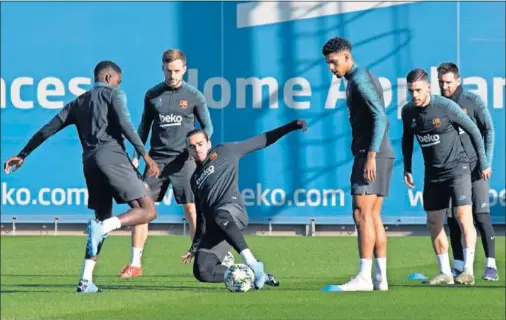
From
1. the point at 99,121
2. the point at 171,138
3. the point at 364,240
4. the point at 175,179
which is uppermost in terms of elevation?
the point at 99,121

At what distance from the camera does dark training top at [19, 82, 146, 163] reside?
12125 mm

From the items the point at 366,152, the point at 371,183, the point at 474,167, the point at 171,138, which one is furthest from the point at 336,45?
the point at 171,138

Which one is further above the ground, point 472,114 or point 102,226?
point 472,114

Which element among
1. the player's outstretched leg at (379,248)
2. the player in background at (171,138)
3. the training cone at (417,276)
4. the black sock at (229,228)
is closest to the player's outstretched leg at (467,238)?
the training cone at (417,276)

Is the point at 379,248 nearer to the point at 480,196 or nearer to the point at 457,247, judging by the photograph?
the point at 457,247

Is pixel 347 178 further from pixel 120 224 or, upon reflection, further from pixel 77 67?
pixel 120 224

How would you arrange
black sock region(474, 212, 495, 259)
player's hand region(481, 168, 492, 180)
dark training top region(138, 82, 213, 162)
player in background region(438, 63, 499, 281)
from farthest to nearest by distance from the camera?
dark training top region(138, 82, 213, 162)
black sock region(474, 212, 495, 259)
player in background region(438, 63, 499, 281)
player's hand region(481, 168, 492, 180)

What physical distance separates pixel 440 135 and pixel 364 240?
5.06ft

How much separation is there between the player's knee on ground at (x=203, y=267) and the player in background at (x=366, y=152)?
1.11 metres

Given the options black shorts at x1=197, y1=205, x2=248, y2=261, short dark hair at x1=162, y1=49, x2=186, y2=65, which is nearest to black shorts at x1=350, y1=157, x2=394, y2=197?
black shorts at x1=197, y1=205, x2=248, y2=261

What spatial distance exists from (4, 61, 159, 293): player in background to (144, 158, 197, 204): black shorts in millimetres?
1473

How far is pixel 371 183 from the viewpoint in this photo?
1185 centimetres

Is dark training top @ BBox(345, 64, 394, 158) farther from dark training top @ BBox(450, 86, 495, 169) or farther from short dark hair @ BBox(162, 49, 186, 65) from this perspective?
short dark hair @ BBox(162, 49, 186, 65)

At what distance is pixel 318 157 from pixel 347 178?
53 centimetres
